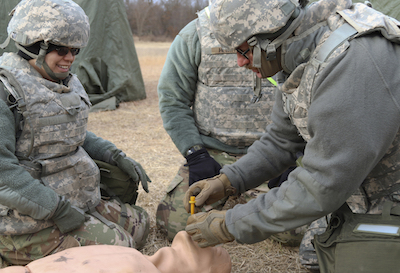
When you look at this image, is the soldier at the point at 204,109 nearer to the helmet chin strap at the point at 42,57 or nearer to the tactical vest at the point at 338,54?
the helmet chin strap at the point at 42,57

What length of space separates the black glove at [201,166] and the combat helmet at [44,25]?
4.19 ft

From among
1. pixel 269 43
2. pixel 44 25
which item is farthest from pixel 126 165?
pixel 269 43

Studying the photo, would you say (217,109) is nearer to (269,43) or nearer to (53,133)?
(53,133)

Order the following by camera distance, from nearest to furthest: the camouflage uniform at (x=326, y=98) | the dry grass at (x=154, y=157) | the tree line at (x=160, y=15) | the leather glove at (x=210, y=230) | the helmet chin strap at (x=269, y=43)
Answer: the camouflage uniform at (x=326, y=98) → the helmet chin strap at (x=269, y=43) → the leather glove at (x=210, y=230) → the dry grass at (x=154, y=157) → the tree line at (x=160, y=15)

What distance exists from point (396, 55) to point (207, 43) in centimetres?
175

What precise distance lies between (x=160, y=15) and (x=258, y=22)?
1691 cm

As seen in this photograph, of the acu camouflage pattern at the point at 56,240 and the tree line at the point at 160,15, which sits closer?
the acu camouflage pattern at the point at 56,240

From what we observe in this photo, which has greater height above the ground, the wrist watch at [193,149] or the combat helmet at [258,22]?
the combat helmet at [258,22]

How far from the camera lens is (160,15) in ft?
58.2

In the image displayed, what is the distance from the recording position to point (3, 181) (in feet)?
7.27

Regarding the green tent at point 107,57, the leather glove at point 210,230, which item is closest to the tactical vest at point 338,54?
the leather glove at point 210,230

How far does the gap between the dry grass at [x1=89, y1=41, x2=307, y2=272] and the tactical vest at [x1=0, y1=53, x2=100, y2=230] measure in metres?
0.78

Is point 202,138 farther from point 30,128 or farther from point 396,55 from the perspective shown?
point 396,55

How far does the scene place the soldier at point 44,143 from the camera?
7.50ft
